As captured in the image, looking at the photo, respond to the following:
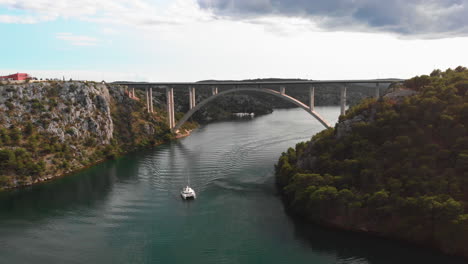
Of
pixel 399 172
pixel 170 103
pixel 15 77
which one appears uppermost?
pixel 15 77

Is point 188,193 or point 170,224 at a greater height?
point 188,193

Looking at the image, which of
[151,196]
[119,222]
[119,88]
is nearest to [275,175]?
[151,196]

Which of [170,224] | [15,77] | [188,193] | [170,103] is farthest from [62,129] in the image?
[170,224]

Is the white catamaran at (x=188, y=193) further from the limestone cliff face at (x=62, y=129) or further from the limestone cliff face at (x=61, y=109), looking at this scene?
the limestone cliff face at (x=61, y=109)

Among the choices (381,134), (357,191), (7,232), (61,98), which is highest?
(61,98)

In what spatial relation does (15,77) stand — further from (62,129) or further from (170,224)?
(170,224)

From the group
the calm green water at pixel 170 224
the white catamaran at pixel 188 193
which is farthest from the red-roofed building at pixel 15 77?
the white catamaran at pixel 188 193

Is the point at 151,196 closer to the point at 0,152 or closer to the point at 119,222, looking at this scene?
the point at 119,222
